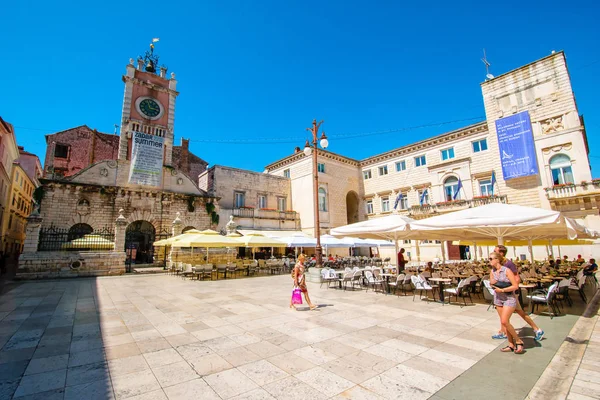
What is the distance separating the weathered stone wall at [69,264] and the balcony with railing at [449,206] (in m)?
23.2

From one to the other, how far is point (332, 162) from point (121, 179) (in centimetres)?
1934

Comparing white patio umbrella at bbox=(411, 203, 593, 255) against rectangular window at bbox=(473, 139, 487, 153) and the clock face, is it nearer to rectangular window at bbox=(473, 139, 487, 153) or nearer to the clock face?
rectangular window at bbox=(473, 139, 487, 153)

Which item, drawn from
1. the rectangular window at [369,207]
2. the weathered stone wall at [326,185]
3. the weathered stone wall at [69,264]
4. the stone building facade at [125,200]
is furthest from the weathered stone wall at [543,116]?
the weathered stone wall at [69,264]

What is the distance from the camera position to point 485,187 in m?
23.2

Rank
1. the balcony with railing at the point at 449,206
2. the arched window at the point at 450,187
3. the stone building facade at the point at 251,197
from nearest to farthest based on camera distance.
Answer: the balcony with railing at the point at 449,206 < the arched window at the point at 450,187 < the stone building facade at the point at 251,197

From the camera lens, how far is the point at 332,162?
30.4 meters

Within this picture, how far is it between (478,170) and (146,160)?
2685cm

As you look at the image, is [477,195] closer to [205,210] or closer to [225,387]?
[205,210]

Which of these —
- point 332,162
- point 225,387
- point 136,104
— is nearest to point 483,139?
point 332,162

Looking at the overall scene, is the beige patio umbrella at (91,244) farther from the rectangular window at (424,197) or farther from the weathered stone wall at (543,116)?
the weathered stone wall at (543,116)

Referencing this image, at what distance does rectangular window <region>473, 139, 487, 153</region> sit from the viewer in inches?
934

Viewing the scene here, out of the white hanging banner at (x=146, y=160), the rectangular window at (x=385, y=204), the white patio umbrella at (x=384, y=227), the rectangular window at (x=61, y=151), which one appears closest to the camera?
the white patio umbrella at (x=384, y=227)

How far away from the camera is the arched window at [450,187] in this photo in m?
24.9

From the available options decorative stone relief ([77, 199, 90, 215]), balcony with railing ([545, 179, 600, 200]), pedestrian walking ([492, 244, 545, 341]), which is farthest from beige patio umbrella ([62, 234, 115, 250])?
balcony with railing ([545, 179, 600, 200])
